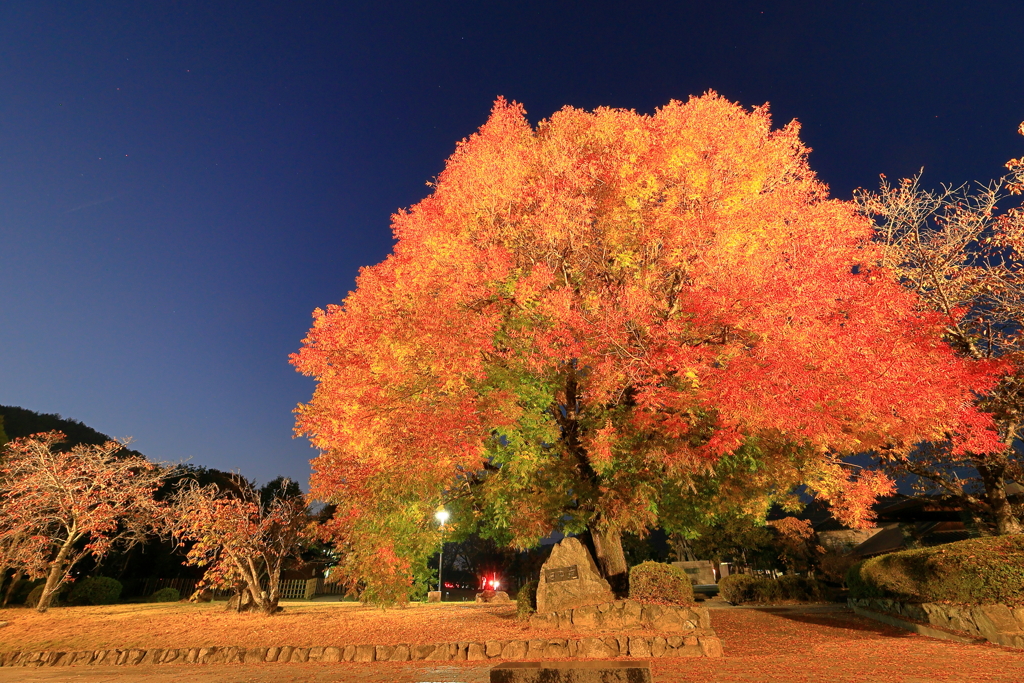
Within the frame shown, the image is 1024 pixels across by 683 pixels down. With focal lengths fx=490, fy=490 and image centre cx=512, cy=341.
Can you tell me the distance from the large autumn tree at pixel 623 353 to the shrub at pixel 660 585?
1089 mm

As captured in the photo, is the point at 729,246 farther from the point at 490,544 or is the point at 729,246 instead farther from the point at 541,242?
the point at 490,544

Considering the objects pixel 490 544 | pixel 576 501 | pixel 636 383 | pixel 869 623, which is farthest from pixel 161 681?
pixel 490 544

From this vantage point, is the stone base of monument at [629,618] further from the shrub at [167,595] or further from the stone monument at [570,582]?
the shrub at [167,595]

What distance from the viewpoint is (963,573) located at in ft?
33.3

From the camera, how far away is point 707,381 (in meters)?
10.8

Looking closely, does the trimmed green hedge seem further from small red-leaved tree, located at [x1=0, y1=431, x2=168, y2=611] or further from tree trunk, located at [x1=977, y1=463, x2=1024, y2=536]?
small red-leaved tree, located at [x1=0, y1=431, x2=168, y2=611]

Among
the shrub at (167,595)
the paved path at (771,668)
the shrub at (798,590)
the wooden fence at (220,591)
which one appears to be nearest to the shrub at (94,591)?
the shrub at (167,595)

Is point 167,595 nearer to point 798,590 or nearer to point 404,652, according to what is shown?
point 404,652

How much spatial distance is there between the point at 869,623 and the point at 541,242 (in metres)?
13.5

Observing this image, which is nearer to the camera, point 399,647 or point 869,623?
point 399,647

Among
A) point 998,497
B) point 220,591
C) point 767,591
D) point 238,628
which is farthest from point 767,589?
point 220,591

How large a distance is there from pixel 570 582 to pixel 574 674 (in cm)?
862

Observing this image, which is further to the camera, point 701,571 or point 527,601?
point 701,571

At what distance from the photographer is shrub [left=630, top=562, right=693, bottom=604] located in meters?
11.4
